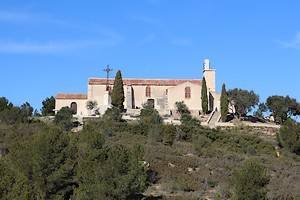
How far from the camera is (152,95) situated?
63.1 metres

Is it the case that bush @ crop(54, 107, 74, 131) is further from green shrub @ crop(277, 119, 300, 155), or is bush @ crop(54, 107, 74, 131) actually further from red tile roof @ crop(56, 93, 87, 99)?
green shrub @ crop(277, 119, 300, 155)

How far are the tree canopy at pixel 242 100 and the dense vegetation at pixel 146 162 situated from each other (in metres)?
4.62

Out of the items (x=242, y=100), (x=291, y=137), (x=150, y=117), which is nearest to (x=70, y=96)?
(x=150, y=117)

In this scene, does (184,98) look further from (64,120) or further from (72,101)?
(64,120)

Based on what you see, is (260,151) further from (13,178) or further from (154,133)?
(13,178)

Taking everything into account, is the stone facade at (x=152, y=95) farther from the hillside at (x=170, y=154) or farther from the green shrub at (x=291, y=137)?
the green shrub at (x=291, y=137)

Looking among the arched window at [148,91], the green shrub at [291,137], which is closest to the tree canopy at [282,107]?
the green shrub at [291,137]

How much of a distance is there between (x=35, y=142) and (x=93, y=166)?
445cm

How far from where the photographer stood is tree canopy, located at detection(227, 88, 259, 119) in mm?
59781

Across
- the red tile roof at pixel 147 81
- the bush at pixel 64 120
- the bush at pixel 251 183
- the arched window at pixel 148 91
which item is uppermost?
the red tile roof at pixel 147 81

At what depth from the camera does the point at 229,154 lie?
4612 centimetres

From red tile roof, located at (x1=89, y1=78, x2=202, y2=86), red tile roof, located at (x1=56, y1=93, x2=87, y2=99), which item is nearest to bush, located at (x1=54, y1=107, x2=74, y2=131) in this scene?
red tile roof, located at (x1=56, y1=93, x2=87, y2=99)

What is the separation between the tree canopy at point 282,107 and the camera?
60.7 meters

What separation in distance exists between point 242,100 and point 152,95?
9.23m
